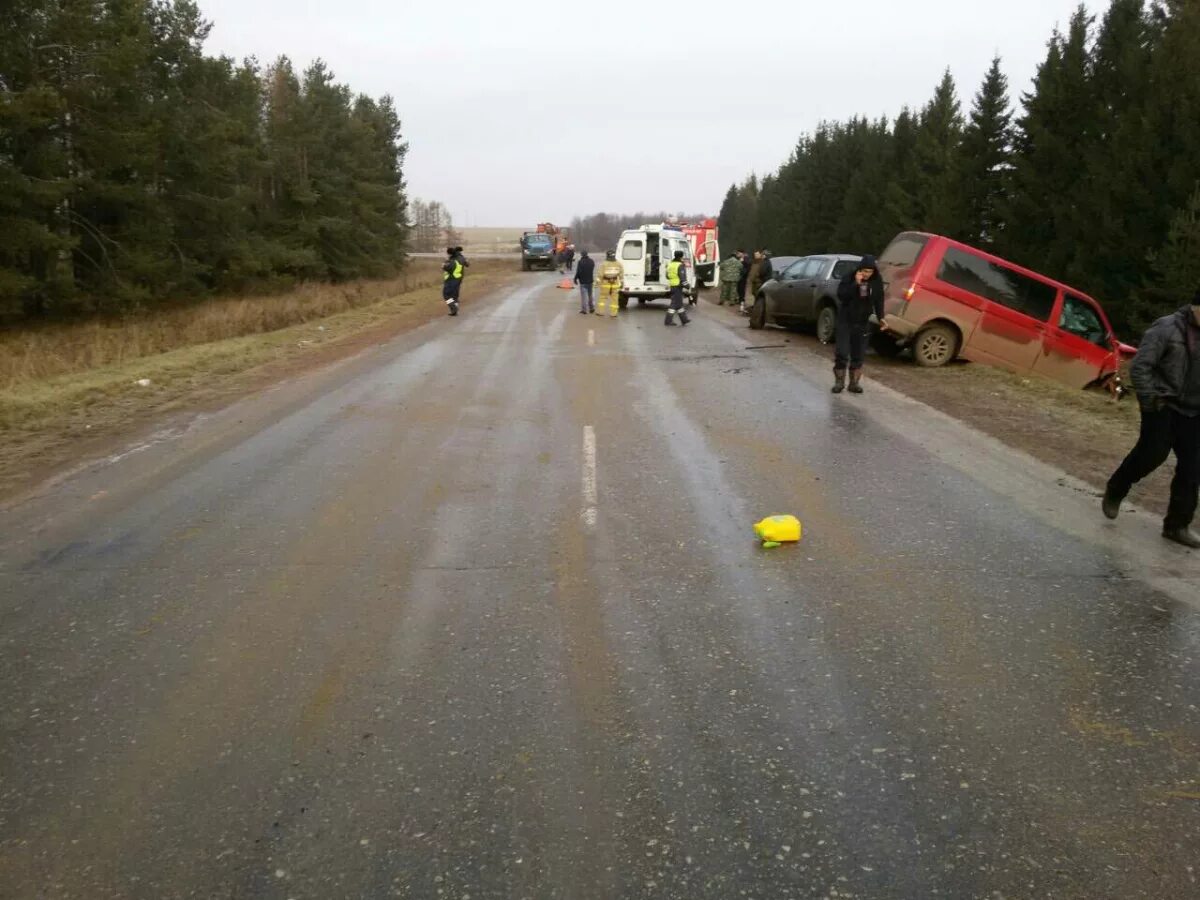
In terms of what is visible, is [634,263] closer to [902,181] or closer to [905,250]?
[905,250]

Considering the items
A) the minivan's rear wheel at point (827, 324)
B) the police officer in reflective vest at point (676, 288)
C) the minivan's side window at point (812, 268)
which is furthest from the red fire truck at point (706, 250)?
the minivan's rear wheel at point (827, 324)

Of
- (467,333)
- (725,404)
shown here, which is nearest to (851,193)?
(467,333)

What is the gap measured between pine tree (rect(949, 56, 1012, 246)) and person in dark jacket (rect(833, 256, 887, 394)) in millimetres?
25775

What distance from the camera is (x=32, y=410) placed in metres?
10.3

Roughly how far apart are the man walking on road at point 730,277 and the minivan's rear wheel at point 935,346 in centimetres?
1343

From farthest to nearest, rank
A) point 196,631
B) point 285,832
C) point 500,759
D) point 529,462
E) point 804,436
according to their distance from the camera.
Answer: point 804,436, point 529,462, point 196,631, point 500,759, point 285,832

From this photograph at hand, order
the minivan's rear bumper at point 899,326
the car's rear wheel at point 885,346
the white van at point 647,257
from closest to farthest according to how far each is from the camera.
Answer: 1. the minivan's rear bumper at point 899,326
2. the car's rear wheel at point 885,346
3. the white van at point 647,257

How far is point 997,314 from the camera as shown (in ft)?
44.1

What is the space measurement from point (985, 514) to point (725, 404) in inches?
178

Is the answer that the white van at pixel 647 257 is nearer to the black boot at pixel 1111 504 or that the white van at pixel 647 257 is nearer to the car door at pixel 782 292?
the car door at pixel 782 292

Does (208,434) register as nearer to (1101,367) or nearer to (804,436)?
(804,436)

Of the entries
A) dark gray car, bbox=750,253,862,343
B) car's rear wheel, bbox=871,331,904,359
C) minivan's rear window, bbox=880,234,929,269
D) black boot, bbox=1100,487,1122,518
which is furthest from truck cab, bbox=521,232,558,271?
black boot, bbox=1100,487,1122,518

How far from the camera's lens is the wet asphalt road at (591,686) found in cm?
276

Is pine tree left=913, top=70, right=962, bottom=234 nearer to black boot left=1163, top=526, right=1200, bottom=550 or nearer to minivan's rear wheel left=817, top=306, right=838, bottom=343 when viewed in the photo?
minivan's rear wheel left=817, top=306, right=838, bottom=343
